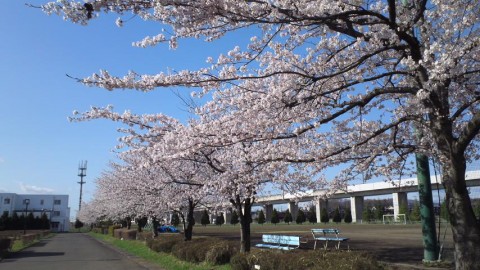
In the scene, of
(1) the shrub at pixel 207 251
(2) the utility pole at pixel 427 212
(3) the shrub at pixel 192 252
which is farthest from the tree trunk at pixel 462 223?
(3) the shrub at pixel 192 252

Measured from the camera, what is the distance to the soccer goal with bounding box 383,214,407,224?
177 ft

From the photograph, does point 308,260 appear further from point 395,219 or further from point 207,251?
point 395,219

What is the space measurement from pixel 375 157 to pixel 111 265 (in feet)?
43.5

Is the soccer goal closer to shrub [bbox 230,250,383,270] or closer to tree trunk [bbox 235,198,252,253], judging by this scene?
tree trunk [bbox 235,198,252,253]

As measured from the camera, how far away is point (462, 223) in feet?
19.1

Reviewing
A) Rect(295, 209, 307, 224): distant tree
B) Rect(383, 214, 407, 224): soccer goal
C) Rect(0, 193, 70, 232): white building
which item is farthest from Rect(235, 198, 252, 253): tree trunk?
Rect(0, 193, 70, 232): white building

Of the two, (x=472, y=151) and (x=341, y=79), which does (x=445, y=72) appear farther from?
(x=472, y=151)

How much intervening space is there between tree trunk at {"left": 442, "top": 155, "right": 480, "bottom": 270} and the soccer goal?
49.8 m

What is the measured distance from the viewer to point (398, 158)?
8797mm

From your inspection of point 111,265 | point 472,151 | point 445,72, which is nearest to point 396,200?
point 111,265

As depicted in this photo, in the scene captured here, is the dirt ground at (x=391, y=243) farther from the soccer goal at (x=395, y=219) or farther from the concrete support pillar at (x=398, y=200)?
the concrete support pillar at (x=398, y=200)

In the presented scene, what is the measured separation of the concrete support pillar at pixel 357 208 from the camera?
66562mm

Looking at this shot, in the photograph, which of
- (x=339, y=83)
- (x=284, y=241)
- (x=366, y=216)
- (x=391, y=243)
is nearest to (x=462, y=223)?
(x=339, y=83)

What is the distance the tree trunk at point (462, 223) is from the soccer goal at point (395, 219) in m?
49.8
